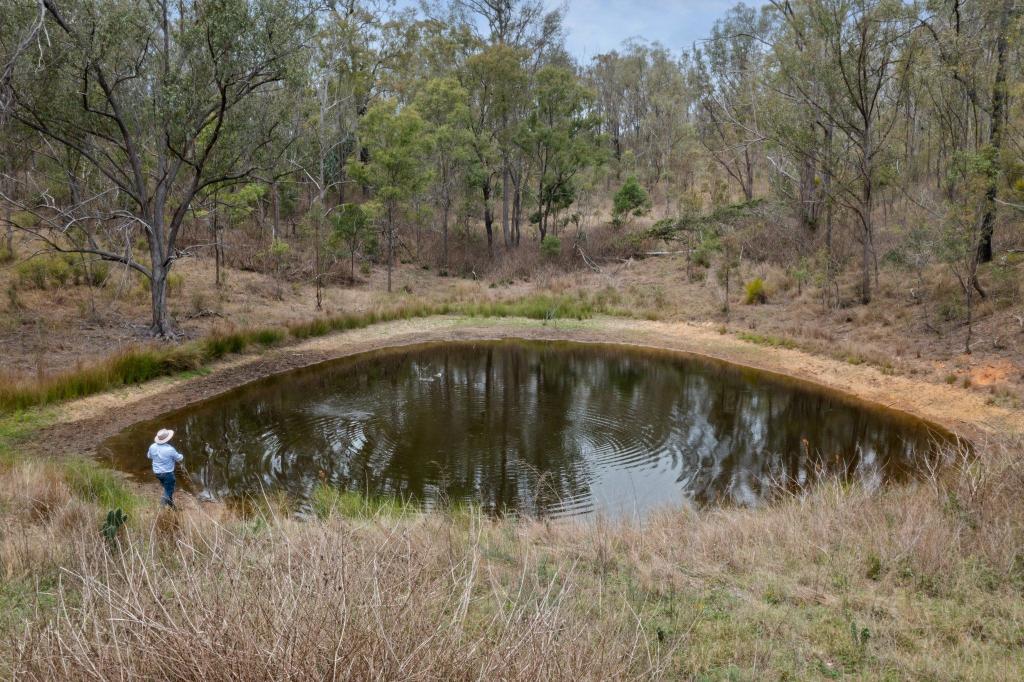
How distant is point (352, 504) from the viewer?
278 inches

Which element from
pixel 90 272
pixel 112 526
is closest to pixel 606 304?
pixel 90 272

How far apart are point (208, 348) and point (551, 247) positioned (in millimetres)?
18070

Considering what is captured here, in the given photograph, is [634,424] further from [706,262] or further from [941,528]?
[706,262]

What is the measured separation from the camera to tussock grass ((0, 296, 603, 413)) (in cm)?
1092

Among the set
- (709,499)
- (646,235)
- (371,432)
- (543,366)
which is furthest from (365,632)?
(646,235)

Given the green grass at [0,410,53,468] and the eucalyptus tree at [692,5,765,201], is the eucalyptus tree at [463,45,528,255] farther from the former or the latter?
the green grass at [0,410,53,468]

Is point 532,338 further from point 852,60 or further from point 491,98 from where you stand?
point 491,98

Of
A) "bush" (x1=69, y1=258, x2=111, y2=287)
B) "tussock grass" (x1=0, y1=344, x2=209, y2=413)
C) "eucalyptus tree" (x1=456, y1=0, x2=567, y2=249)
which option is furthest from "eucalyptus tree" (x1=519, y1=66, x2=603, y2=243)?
"tussock grass" (x1=0, y1=344, x2=209, y2=413)

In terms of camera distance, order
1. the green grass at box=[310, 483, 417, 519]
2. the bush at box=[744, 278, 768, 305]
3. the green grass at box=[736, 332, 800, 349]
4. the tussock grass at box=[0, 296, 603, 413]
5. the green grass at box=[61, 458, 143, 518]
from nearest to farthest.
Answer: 1. the green grass at box=[310, 483, 417, 519]
2. the green grass at box=[61, 458, 143, 518]
3. the tussock grass at box=[0, 296, 603, 413]
4. the green grass at box=[736, 332, 800, 349]
5. the bush at box=[744, 278, 768, 305]

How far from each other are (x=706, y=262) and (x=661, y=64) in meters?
28.0

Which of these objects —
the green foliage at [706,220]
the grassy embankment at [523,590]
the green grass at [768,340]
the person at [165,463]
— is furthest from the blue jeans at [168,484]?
the green foliage at [706,220]

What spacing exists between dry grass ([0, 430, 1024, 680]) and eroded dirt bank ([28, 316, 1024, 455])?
3557mm

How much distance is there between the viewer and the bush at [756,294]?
2114 cm

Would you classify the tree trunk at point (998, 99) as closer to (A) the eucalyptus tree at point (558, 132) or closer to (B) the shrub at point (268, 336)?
(A) the eucalyptus tree at point (558, 132)
